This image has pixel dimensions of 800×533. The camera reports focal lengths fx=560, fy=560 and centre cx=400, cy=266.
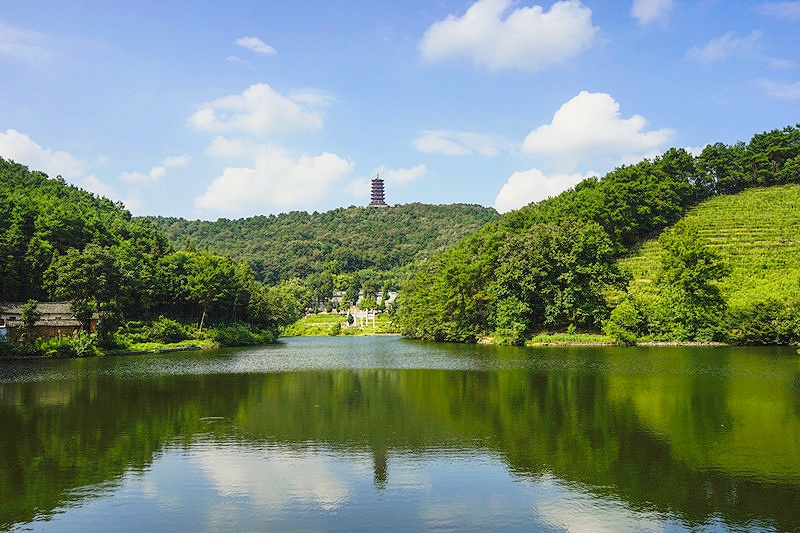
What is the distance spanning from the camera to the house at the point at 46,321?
155 feet

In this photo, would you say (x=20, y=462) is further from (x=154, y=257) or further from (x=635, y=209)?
(x=635, y=209)

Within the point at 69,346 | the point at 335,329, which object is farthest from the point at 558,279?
the point at 335,329

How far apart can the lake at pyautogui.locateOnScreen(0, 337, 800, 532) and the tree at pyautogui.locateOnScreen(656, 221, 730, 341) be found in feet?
71.4

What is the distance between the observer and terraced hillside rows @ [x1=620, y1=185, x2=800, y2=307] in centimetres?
5188

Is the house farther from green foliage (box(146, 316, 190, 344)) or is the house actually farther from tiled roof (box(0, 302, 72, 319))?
green foliage (box(146, 316, 190, 344))

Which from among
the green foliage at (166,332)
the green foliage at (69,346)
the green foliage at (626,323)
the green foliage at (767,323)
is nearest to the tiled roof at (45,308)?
the green foliage at (69,346)

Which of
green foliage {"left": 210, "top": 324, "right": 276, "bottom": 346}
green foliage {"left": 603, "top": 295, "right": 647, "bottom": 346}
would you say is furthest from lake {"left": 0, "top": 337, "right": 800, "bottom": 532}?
green foliage {"left": 210, "top": 324, "right": 276, "bottom": 346}

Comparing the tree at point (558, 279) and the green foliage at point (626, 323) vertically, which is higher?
the tree at point (558, 279)

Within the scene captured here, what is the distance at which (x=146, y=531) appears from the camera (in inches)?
377

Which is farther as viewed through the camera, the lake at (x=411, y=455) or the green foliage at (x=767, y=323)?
the green foliage at (x=767, y=323)

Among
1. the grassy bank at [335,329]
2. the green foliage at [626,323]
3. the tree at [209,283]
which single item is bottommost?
the grassy bank at [335,329]

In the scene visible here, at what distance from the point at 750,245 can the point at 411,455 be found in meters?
64.0

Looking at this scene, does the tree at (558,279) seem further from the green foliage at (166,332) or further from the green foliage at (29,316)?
the green foliage at (29,316)

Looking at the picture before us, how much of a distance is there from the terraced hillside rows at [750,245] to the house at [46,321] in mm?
55203
